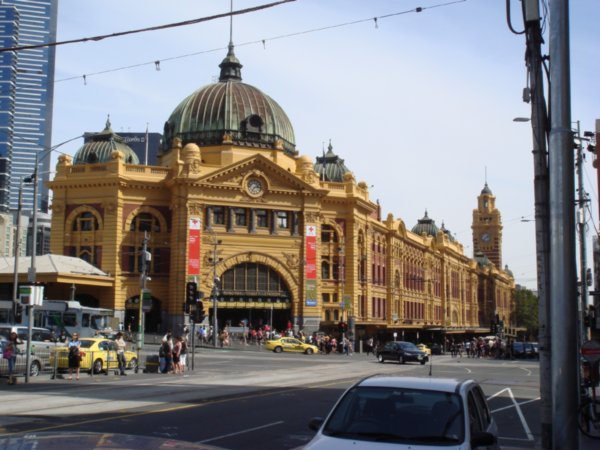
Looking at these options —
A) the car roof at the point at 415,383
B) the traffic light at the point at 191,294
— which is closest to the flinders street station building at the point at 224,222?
the traffic light at the point at 191,294

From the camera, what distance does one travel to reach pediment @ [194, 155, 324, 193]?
229 ft

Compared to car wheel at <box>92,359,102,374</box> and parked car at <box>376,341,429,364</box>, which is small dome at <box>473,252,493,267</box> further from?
car wheel at <box>92,359,102,374</box>

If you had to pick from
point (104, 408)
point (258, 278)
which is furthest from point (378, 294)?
point (104, 408)

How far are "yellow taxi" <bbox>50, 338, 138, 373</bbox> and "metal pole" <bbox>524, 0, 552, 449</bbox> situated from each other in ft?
71.0

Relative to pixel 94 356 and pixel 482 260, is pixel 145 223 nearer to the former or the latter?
pixel 94 356

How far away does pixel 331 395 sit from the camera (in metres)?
23.2

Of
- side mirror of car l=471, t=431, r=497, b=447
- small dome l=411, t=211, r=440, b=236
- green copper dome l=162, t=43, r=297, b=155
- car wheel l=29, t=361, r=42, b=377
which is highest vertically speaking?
green copper dome l=162, t=43, r=297, b=155

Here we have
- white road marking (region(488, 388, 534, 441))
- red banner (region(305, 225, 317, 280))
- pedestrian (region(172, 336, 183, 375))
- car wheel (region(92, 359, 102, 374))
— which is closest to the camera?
white road marking (region(488, 388, 534, 441))

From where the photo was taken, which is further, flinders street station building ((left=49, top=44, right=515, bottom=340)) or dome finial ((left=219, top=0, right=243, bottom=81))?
dome finial ((left=219, top=0, right=243, bottom=81))

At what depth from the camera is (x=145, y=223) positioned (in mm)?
70625

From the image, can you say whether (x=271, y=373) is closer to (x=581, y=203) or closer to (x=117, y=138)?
(x=581, y=203)

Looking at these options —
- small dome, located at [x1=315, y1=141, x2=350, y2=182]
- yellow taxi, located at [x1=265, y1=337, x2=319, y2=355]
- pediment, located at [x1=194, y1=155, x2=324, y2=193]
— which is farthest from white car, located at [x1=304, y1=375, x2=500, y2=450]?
small dome, located at [x1=315, y1=141, x2=350, y2=182]

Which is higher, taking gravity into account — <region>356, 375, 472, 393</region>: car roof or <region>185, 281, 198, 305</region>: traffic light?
<region>185, 281, 198, 305</region>: traffic light

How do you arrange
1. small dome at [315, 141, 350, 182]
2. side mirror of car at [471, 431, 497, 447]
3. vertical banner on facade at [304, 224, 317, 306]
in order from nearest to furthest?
side mirror of car at [471, 431, 497, 447] < vertical banner on facade at [304, 224, 317, 306] < small dome at [315, 141, 350, 182]
